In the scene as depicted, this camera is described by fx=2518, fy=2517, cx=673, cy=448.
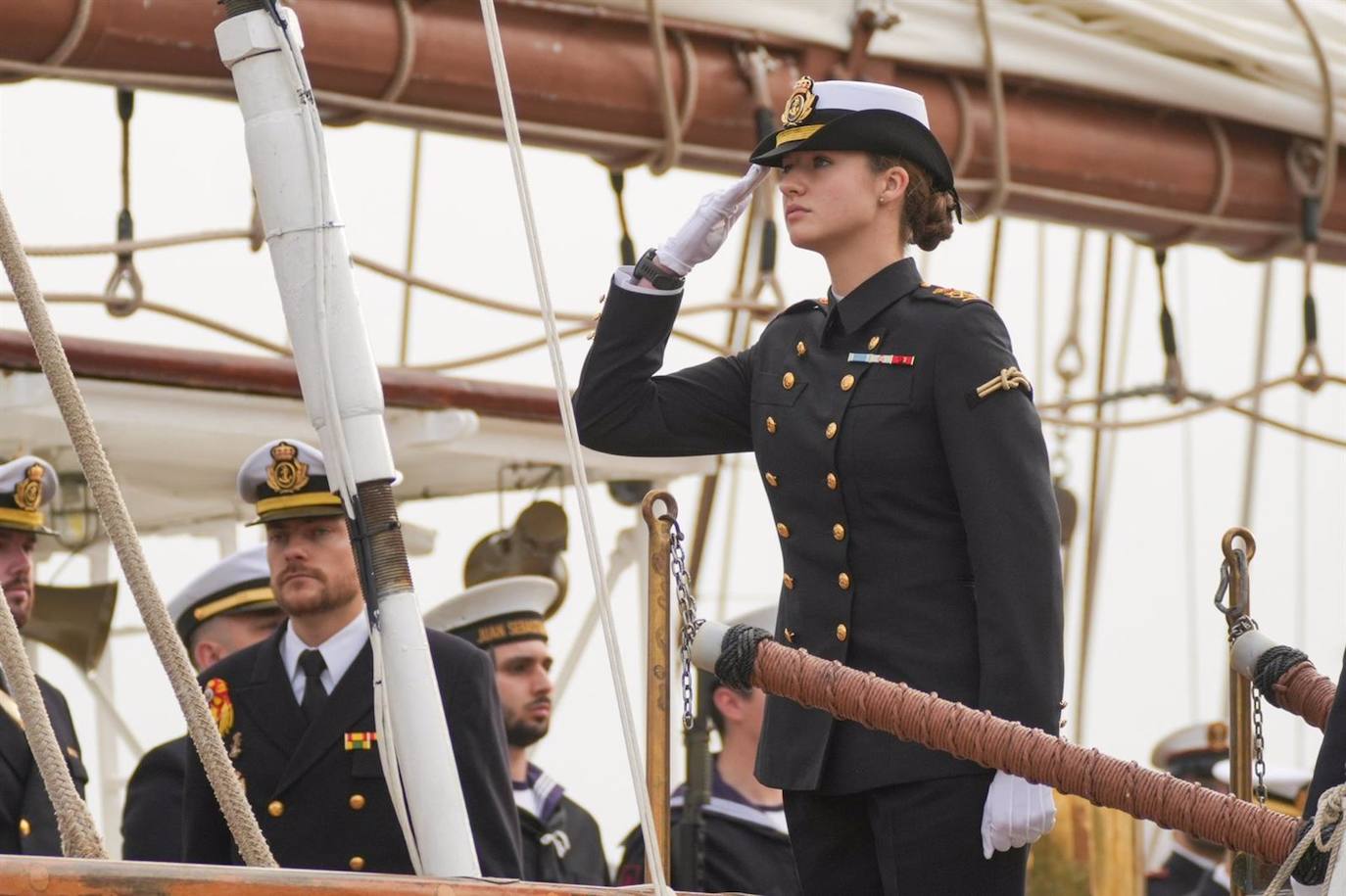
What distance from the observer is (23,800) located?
4.11m

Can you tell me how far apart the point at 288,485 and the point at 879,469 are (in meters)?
1.52

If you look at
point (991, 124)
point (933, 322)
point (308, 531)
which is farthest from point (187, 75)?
point (933, 322)

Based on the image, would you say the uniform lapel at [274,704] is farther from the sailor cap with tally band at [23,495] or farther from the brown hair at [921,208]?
the brown hair at [921,208]

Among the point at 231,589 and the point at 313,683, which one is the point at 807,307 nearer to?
the point at 313,683

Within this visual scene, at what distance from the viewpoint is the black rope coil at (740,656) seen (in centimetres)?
285

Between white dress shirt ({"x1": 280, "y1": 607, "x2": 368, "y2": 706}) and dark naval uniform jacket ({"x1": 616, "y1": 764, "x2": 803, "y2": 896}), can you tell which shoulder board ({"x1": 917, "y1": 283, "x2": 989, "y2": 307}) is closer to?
white dress shirt ({"x1": 280, "y1": 607, "x2": 368, "y2": 706})

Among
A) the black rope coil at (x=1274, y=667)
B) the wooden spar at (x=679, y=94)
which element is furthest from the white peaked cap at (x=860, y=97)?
the wooden spar at (x=679, y=94)

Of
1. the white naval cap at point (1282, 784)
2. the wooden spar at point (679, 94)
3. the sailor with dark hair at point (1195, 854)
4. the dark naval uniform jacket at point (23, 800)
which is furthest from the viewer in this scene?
the white naval cap at point (1282, 784)

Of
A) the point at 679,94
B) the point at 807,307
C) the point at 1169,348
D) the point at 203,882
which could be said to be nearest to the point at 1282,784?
the point at 1169,348

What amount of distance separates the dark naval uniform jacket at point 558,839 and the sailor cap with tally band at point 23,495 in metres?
1.22

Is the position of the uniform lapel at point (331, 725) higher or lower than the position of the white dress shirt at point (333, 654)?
lower

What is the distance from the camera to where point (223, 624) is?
513cm

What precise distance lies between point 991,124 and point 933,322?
3511mm

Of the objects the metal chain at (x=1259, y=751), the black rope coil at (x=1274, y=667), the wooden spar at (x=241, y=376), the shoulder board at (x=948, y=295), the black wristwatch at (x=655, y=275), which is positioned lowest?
the metal chain at (x=1259, y=751)
